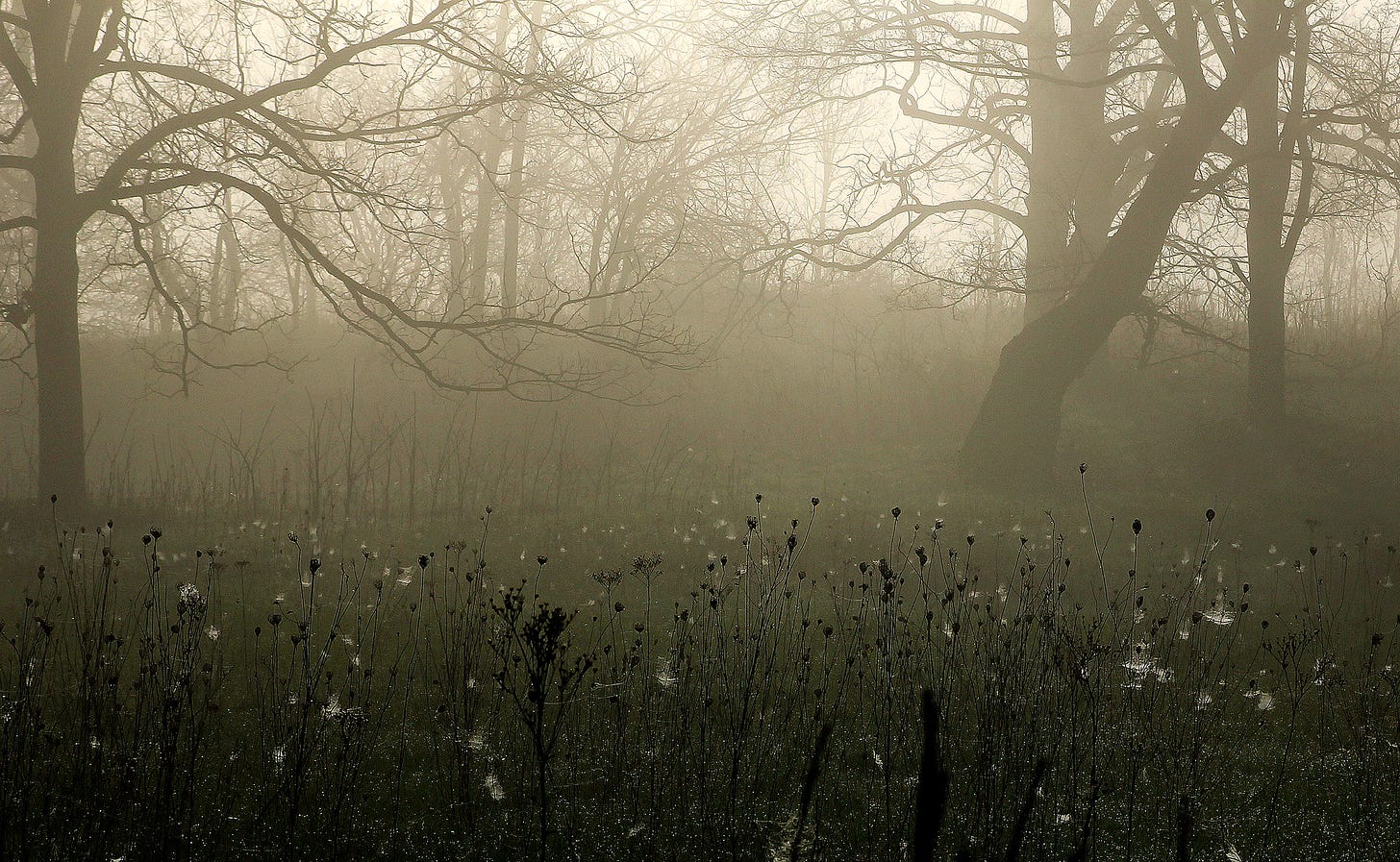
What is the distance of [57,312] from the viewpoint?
9547mm

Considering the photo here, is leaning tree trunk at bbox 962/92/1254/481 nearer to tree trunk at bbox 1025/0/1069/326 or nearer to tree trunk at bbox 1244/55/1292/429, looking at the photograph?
tree trunk at bbox 1244/55/1292/429

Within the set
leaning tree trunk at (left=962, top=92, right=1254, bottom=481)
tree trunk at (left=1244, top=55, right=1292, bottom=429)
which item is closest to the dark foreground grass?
leaning tree trunk at (left=962, top=92, right=1254, bottom=481)

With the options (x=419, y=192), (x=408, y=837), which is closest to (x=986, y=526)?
(x=408, y=837)

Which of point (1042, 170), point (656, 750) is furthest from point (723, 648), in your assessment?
point (1042, 170)

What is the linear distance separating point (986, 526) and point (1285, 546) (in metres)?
2.96

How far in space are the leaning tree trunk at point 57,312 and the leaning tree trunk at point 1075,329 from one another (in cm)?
916

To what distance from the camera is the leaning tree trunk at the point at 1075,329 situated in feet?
35.4

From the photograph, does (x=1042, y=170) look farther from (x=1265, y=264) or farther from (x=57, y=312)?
(x=57, y=312)

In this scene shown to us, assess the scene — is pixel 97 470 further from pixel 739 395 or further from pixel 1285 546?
pixel 1285 546

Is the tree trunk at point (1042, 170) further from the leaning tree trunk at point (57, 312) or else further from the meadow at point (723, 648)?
the leaning tree trunk at point (57, 312)

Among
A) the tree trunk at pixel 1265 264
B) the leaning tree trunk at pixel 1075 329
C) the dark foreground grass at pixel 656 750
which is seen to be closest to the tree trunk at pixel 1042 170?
the leaning tree trunk at pixel 1075 329

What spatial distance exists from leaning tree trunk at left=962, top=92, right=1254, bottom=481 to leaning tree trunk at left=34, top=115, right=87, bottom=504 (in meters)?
9.16

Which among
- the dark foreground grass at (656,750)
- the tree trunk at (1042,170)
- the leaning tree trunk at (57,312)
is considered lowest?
the dark foreground grass at (656,750)

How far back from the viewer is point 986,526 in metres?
9.94
